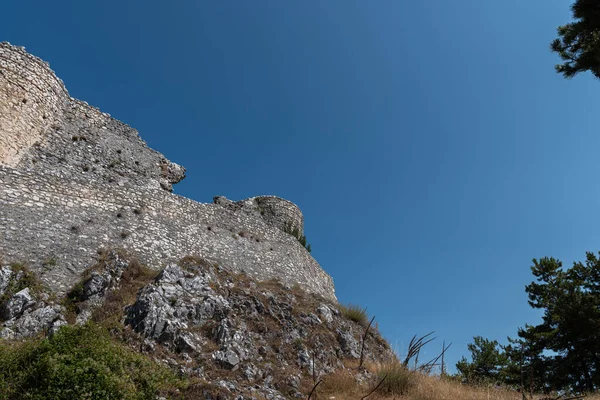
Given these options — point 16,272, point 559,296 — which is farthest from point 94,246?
point 559,296

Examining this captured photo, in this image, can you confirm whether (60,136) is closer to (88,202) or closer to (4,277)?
(88,202)

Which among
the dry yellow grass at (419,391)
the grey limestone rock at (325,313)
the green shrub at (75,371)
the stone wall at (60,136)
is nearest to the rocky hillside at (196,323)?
the grey limestone rock at (325,313)

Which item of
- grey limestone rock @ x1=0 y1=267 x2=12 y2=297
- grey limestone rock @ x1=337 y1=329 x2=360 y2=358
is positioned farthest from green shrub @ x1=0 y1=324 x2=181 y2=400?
grey limestone rock @ x1=337 y1=329 x2=360 y2=358

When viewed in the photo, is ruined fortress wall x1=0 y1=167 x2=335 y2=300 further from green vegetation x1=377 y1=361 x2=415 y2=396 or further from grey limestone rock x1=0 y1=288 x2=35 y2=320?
green vegetation x1=377 y1=361 x2=415 y2=396

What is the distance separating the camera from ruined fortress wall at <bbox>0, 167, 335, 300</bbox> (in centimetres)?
1153

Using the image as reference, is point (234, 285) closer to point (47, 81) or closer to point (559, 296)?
point (47, 81)

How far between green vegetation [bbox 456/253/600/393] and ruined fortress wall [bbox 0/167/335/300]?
1103 centimetres

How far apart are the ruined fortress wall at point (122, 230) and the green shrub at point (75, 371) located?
399 centimetres

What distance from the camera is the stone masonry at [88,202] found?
11930 mm

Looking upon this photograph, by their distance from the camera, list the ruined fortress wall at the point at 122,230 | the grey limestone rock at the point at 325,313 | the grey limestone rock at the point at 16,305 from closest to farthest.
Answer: the grey limestone rock at the point at 16,305 → the ruined fortress wall at the point at 122,230 → the grey limestone rock at the point at 325,313

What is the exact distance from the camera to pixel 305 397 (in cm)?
932

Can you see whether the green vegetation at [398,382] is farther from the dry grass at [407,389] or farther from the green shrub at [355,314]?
the green shrub at [355,314]

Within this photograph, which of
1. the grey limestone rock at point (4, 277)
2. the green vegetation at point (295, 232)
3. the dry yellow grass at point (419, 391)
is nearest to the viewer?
the dry yellow grass at point (419, 391)

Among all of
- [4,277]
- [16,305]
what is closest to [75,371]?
[16,305]
